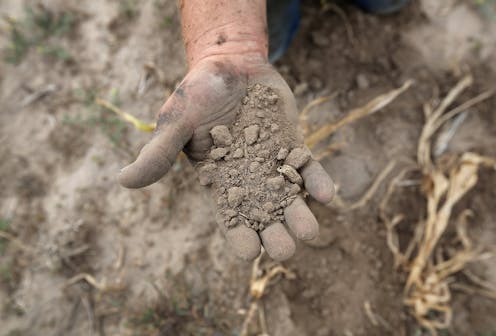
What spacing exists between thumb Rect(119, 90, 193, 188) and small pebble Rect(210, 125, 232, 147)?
0.08m

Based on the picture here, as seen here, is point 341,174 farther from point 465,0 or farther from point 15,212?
point 15,212

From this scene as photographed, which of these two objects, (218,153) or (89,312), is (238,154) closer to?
(218,153)

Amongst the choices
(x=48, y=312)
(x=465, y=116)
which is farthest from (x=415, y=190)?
(x=48, y=312)

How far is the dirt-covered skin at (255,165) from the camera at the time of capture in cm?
125

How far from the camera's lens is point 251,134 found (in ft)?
4.28

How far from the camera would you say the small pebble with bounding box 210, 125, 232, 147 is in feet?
4.23

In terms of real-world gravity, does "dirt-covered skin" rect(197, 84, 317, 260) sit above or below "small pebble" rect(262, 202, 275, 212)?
above

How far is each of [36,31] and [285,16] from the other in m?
1.51

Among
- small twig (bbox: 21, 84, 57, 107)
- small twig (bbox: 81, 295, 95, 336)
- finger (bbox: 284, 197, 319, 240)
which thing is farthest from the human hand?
small twig (bbox: 21, 84, 57, 107)

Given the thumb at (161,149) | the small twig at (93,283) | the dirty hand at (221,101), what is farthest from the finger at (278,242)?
the small twig at (93,283)

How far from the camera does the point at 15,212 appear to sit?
6.67 ft

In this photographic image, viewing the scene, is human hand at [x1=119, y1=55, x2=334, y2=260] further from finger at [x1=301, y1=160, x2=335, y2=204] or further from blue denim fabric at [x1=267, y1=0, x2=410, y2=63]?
blue denim fabric at [x1=267, y1=0, x2=410, y2=63]

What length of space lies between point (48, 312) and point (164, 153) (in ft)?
4.06

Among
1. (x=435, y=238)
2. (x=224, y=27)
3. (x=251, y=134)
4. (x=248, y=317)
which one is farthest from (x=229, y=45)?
(x=435, y=238)
